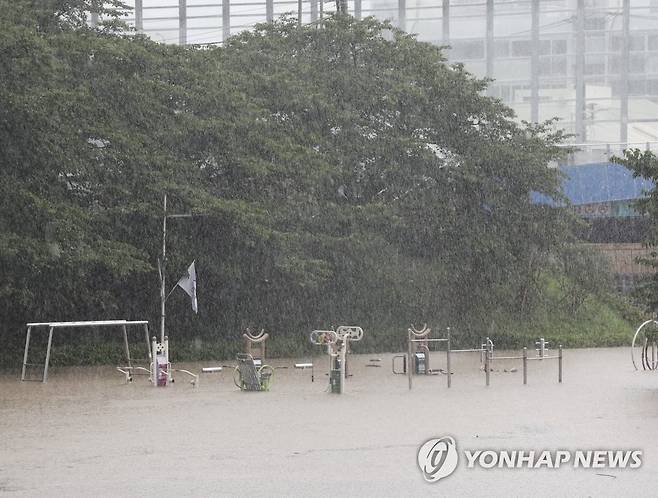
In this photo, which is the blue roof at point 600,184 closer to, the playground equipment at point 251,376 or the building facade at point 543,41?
the building facade at point 543,41

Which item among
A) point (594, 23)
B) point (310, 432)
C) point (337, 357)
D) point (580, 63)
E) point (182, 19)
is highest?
point (182, 19)

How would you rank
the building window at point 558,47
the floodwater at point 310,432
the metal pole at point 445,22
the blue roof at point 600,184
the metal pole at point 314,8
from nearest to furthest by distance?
1. the floodwater at point 310,432
2. the blue roof at point 600,184
3. the metal pole at point 314,8
4. the building window at point 558,47
5. the metal pole at point 445,22

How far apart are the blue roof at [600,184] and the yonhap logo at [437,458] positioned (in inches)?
1274

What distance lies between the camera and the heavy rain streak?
47.6 ft

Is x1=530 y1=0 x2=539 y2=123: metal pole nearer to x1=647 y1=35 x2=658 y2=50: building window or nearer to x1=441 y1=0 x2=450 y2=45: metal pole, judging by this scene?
x1=441 y1=0 x2=450 y2=45: metal pole

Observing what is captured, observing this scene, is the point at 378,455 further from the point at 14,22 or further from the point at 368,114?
the point at 368,114

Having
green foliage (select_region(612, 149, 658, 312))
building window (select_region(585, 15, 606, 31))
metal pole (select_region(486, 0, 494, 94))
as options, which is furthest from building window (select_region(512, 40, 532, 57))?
green foliage (select_region(612, 149, 658, 312))

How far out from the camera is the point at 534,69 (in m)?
53.0

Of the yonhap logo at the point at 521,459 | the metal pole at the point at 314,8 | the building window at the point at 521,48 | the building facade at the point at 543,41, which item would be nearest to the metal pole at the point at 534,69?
the building facade at the point at 543,41

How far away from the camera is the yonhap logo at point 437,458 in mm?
11634

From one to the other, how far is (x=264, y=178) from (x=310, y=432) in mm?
15965

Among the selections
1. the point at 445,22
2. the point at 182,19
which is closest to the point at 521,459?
the point at 445,22

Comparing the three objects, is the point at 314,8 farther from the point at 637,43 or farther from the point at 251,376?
the point at 251,376

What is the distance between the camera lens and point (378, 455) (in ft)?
42.0
